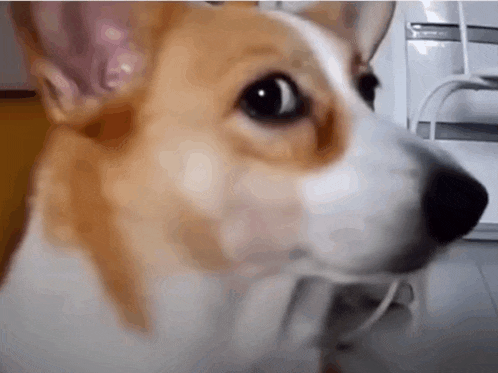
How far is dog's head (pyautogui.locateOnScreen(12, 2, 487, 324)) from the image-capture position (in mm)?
486

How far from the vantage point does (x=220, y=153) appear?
0.49m

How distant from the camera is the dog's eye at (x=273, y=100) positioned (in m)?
0.50

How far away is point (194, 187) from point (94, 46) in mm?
214

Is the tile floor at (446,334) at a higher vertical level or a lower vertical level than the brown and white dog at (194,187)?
lower

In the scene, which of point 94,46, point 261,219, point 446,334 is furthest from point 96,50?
point 446,334

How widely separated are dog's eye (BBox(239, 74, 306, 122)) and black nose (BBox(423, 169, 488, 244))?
17 centimetres

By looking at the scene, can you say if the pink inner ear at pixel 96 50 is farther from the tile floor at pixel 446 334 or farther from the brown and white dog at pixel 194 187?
the tile floor at pixel 446 334

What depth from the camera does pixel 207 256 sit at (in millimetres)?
509

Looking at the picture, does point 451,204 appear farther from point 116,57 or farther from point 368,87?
point 116,57

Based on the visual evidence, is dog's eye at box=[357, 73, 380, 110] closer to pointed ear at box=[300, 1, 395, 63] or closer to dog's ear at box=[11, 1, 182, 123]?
pointed ear at box=[300, 1, 395, 63]

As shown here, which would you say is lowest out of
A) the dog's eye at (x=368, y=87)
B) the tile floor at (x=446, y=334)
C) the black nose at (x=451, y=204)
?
the tile floor at (x=446, y=334)

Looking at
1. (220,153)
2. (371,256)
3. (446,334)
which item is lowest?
Answer: (446,334)

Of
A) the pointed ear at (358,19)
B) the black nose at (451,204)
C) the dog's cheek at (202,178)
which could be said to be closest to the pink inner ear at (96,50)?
the dog's cheek at (202,178)

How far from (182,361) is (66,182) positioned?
0.86 ft
